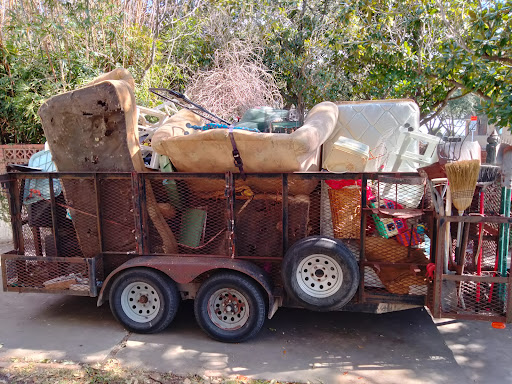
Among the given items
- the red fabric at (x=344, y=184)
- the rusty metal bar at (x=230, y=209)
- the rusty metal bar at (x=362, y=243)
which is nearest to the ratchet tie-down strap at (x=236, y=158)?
the rusty metal bar at (x=230, y=209)

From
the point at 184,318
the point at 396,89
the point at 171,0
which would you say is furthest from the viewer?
the point at 171,0

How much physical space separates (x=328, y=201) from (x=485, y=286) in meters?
1.59

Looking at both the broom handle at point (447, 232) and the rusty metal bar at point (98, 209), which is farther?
the rusty metal bar at point (98, 209)

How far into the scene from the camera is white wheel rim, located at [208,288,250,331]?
3.89m

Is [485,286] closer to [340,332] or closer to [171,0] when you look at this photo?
[340,332]

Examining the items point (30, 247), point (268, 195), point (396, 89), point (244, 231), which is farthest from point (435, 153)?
point (30, 247)

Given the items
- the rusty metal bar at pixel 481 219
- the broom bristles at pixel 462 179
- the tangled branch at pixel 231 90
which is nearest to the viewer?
the broom bristles at pixel 462 179

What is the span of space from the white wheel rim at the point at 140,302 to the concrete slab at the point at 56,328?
0.81 ft

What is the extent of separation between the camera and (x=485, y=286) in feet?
11.6

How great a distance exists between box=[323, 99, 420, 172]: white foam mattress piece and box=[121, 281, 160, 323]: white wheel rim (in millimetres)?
2798

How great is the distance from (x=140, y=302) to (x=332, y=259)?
2045mm

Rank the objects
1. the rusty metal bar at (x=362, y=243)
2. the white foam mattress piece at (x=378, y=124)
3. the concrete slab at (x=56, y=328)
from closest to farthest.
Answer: the rusty metal bar at (x=362, y=243), the concrete slab at (x=56, y=328), the white foam mattress piece at (x=378, y=124)

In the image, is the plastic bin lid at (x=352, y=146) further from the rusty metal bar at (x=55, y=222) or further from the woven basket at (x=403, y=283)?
the rusty metal bar at (x=55, y=222)

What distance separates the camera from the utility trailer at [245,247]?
3547 mm
